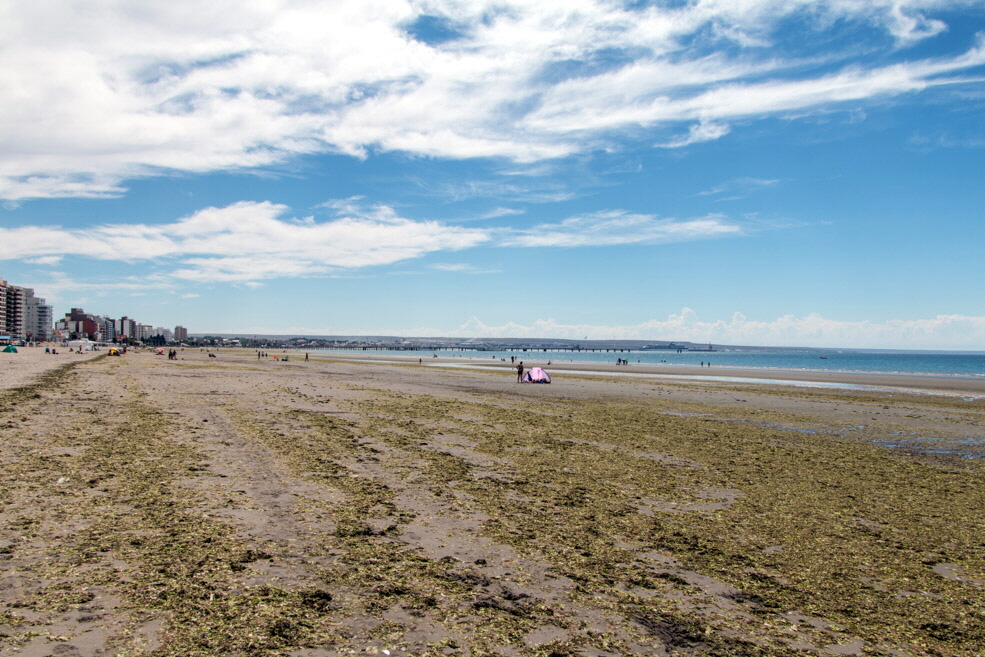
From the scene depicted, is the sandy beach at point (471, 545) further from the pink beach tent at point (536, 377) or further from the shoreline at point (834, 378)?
the shoreline at point (834, 378)

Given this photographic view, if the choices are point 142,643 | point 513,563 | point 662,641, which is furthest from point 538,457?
point 142,643

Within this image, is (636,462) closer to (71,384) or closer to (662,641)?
(662,641)

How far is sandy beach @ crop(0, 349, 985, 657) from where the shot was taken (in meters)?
5.16

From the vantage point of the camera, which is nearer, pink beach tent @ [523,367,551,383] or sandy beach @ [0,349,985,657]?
sandy beach @ [0,349,985,657]

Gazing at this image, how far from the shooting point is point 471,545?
751 centimetres

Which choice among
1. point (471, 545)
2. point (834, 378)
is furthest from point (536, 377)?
point (834, 378)

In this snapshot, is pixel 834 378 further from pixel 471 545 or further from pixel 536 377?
pixel 471 545

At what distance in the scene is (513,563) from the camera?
6.91 m

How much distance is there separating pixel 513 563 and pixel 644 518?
3063mm

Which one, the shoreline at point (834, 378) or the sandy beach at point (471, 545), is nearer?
the sandy beach at point (471, 545)

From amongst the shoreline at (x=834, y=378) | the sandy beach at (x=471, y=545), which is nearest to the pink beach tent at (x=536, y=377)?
the shoreline at (x=834, y=378)

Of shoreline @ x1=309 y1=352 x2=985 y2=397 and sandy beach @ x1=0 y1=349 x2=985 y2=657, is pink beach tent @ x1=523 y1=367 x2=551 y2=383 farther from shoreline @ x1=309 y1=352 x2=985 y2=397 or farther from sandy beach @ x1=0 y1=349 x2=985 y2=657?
sandy beach @ x1=0 y1=349 x2=985 y2=657

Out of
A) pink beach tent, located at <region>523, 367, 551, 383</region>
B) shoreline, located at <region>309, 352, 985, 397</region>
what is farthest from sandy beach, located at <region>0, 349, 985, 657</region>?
shoreline, located at <region>309, 352, 985, 397</region>

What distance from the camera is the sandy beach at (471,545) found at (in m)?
5.16
